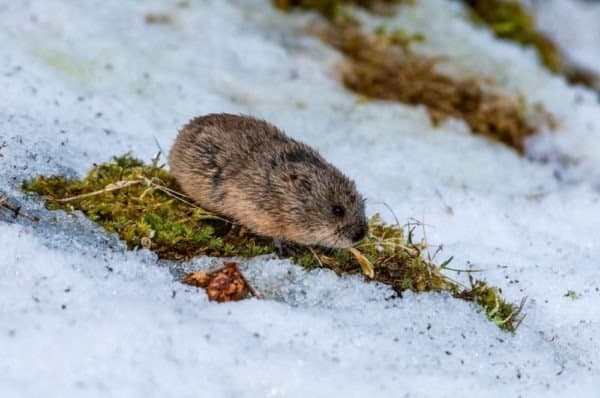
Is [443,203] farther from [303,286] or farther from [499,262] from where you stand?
[303,286]

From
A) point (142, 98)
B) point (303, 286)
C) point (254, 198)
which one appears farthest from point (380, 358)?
point (142, 98)

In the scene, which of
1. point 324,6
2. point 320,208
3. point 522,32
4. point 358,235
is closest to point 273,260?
point 320,208

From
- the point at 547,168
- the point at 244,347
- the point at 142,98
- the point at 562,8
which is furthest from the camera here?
the point at 562,8

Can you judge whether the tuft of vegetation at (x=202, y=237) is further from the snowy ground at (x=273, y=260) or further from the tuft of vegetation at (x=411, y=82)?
the tuft of vegetation at (x=411, y=82)

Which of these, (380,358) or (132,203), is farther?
(132,203)

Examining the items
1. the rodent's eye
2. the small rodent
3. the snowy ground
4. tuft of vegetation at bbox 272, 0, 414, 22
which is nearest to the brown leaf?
the snowy ground

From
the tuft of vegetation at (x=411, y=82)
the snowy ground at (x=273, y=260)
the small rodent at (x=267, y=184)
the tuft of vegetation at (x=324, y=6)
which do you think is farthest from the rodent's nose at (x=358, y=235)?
the tuft of vegetation at (x=324, y=6)

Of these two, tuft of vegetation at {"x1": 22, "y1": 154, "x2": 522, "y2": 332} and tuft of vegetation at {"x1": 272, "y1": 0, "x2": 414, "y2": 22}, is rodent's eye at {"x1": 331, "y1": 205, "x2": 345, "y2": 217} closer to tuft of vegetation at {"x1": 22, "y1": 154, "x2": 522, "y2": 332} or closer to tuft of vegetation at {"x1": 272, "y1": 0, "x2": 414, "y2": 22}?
tuft of vegetation at {"x1": 22, "y1": 154, "x2": 522, "y2": 332}

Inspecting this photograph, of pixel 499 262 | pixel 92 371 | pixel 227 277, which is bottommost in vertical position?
pixel 92 371
